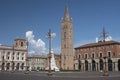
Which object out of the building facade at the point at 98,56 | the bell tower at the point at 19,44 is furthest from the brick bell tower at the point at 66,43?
the bell tower at the point at 19,44

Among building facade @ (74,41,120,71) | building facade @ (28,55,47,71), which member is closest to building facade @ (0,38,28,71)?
building facade @ (74,41,120,71)

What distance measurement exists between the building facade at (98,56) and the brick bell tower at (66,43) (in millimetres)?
8775

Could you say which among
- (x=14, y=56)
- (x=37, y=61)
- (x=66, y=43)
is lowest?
(x=37, y=61)

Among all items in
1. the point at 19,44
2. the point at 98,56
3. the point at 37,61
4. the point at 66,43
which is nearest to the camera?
the point at 98,56

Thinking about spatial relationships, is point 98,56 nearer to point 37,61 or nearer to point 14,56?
point 14,56

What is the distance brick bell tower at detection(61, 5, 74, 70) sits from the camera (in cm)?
10981

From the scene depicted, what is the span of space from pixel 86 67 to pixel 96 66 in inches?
255

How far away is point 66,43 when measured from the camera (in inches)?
4395

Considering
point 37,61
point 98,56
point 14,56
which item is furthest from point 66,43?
point 37,61

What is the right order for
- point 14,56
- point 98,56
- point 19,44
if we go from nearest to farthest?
point 98,56 → point 14,56 → point 19,44

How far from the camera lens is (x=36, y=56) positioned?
476ft

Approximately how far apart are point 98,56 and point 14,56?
39.3 meters

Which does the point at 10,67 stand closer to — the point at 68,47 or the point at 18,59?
the point at 18,59

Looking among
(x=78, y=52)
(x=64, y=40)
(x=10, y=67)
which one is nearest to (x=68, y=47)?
(x=64, y=40)
